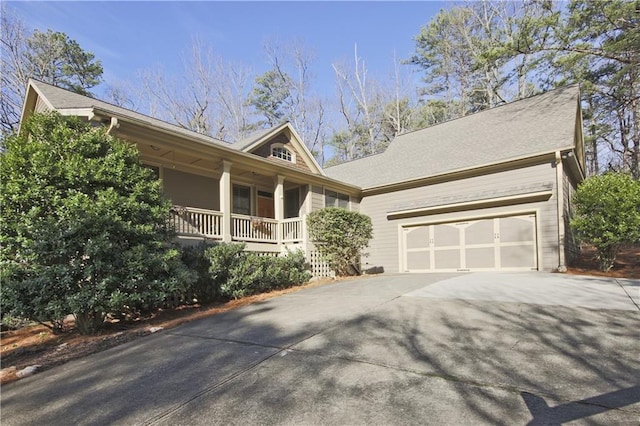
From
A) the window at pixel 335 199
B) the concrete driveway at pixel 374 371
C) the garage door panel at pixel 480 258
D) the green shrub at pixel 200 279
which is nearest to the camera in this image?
the concrete driveway at pixel 374 371

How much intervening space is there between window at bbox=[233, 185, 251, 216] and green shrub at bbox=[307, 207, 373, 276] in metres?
3.32

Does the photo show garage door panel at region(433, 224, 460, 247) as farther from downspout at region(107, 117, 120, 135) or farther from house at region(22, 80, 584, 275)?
downspout at region(107, 117, 120, 135)

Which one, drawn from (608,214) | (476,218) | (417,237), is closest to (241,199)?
(417,237)

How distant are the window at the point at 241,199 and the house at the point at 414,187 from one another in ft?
0.14

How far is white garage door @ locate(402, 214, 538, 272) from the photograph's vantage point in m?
10.5

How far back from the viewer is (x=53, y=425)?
2.79 metres

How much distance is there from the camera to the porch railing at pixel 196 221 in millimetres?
8812

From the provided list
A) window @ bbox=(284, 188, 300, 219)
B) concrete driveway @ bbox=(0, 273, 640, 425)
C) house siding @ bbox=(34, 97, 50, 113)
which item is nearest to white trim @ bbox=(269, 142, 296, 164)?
window @ bbox=(284, 188, 300, 219)

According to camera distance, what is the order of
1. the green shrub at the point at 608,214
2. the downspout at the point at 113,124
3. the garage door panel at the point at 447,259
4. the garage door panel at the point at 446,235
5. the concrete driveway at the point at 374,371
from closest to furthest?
1. the concrete driveway at the point at 374,371
2. the downspout at the point at 113,124
3. the green shrub at the point at 608,214
4. the garage door panel at the point at 447,259
5. the garage door panel at the point at 446,235

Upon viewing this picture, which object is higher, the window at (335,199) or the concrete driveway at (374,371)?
the window at (335,199)

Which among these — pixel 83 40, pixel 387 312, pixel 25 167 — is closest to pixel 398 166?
pixel 387 312

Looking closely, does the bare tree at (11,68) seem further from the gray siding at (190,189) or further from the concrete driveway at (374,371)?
the concrete driveway at (374,371)

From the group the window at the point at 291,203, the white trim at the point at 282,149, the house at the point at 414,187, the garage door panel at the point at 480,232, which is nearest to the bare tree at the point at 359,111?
the house at the point at 414,187

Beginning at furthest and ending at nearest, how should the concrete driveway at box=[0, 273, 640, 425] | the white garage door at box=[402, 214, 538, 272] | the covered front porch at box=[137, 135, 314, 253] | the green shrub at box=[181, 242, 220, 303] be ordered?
1. the white garage door at box=[402, 214, 538, 272]
2. the covered front porch at box=[137, 135, 314, 253]
3. the green shrub at box=[181, 242, 220, 303]
4. the concrete driveway at box=[0, 273, 640, 425]
